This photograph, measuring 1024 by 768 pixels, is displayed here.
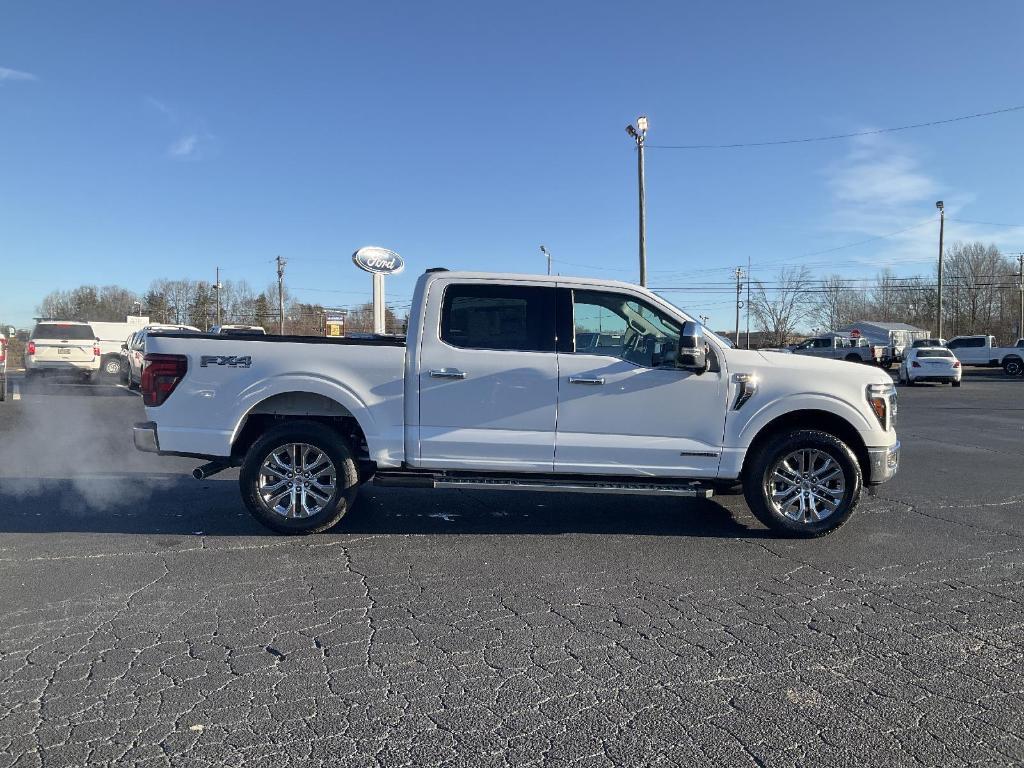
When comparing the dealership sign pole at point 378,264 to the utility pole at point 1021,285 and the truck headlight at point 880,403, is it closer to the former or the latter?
the truck headlight at point 880,403

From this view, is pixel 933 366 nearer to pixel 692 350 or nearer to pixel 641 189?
pixel 641 189

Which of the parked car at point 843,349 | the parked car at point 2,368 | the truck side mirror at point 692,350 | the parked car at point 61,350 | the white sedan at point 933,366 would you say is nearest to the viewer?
the truck side mirror at point 692,350

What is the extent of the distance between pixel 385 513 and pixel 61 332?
1975 centimetres

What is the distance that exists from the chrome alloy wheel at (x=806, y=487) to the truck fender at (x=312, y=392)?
3120 millimetres

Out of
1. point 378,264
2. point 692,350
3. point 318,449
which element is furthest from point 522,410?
point 378,264

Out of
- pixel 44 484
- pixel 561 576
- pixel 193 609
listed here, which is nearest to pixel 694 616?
pixel 561 576

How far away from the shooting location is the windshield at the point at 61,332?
22.0 meters

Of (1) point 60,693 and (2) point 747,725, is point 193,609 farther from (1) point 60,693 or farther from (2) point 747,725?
(2) point 747,725

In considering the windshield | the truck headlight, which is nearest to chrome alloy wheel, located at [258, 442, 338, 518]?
the truck headlight

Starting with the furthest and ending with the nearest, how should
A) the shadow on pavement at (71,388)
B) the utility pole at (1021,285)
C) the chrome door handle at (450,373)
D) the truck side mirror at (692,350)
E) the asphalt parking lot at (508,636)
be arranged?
the utility pole at (1021,285) < the shadow on pavement at (71,388) < the chrome door handle at (450,373) < the truck side mirror at (692,350) < the asphalt parking lot at (508,636)

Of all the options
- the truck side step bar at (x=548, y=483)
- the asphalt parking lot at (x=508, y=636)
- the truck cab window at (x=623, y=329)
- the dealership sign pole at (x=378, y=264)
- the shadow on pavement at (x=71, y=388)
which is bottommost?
the asphalt parking lot at (x=508, y=636)

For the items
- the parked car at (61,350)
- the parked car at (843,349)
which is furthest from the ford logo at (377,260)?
the parked car at (843,349)

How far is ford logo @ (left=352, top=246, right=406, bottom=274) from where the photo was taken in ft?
48.8

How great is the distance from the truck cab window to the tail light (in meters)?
3.08
